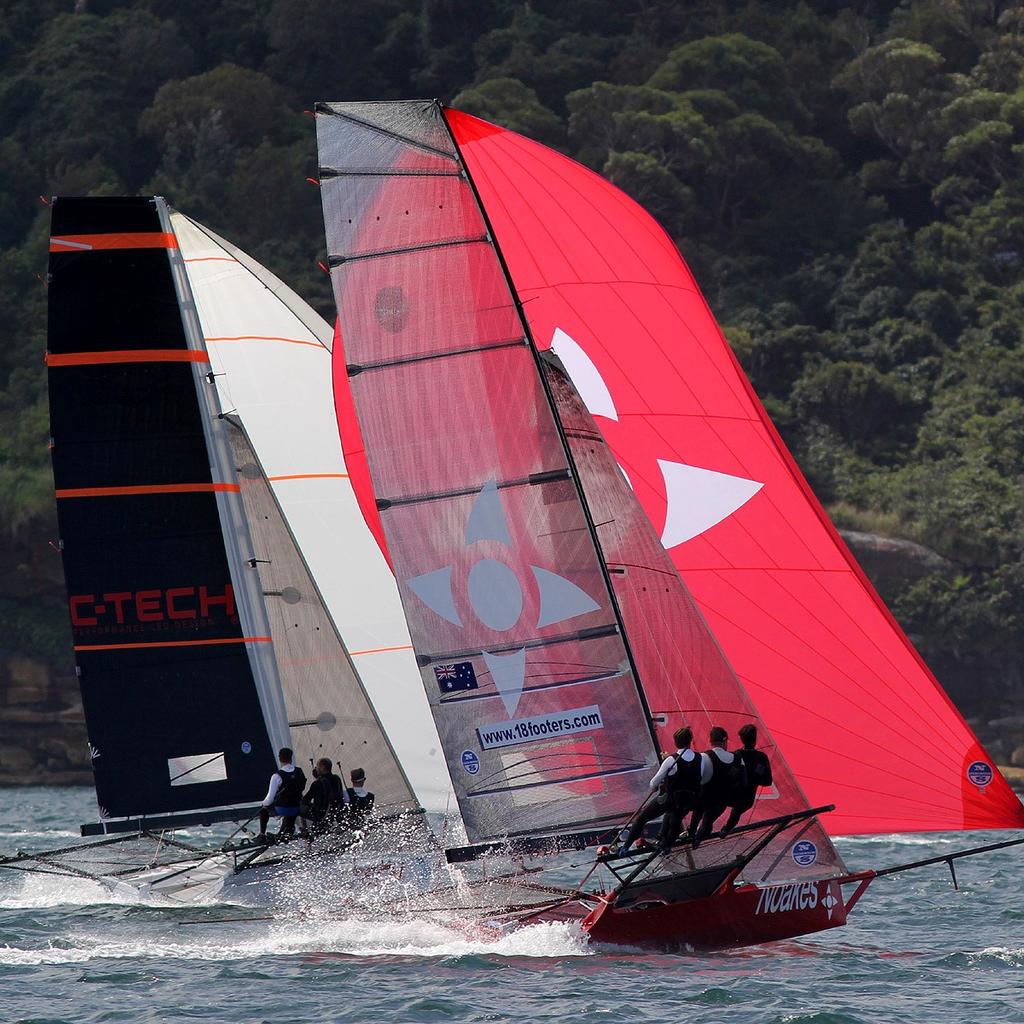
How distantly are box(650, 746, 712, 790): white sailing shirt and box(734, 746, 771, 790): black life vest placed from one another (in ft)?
0.68

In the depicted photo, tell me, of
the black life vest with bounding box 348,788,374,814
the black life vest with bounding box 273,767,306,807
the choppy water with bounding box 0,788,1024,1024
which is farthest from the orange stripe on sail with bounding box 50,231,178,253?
the choppy water with bounding box 0,788,1024,1024

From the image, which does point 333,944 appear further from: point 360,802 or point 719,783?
point 719,783

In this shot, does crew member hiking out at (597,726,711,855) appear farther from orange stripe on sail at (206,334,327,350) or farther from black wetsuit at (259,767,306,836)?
orange stripe on sail at (206,334,327,350)

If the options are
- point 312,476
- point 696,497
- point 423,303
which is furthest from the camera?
point 312,476

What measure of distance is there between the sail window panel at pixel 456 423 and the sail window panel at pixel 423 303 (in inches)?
4.3

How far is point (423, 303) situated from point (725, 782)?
3.15 m

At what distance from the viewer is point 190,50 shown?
5438 cm

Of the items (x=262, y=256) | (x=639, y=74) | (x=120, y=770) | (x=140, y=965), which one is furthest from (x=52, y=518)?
(x=140, y=965)

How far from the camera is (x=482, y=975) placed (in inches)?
395

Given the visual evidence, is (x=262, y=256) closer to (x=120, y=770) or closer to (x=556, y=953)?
(x=120, y=770)

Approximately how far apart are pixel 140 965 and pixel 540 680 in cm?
277

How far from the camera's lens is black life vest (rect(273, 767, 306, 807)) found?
1279 cm

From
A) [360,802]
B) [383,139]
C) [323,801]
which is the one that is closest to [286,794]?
[323,801]

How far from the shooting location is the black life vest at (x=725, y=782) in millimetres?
10266
